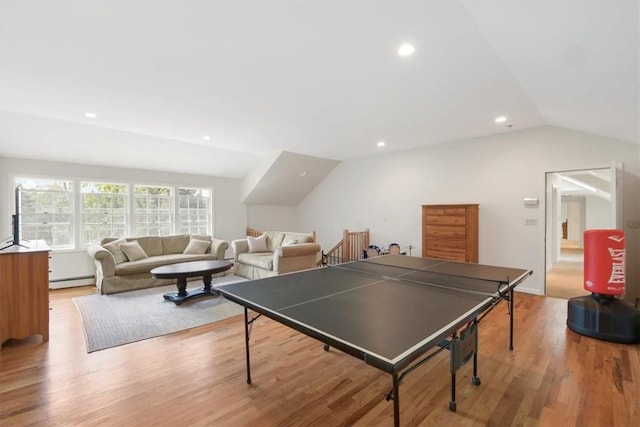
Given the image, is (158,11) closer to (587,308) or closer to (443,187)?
(587,308)

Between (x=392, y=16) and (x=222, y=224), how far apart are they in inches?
261

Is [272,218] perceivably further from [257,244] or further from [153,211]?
[153,211]

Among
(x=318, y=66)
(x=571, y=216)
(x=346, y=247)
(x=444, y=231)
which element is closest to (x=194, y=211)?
(x=346, y=247)

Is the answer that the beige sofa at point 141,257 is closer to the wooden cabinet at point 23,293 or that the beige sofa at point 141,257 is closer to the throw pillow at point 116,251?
the throw pillow at point 116,251

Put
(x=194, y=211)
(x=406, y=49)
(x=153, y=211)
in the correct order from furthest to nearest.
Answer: (x=194, y=211)
(x=153, y=211)
(x=406, y=49)

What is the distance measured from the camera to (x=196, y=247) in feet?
20.4

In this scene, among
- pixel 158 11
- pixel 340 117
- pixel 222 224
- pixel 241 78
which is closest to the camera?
pixel 158 11

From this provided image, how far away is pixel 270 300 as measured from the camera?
6.19ft

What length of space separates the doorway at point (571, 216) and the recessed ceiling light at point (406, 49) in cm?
305

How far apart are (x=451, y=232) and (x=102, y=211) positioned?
23.1ft

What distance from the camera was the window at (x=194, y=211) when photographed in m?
7.08

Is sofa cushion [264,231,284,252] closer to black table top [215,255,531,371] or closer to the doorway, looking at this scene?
black table top [215,255,531,371]

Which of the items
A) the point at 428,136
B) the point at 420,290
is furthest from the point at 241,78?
the point at 428,136

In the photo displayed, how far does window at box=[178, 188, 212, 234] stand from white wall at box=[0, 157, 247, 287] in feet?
0.63
